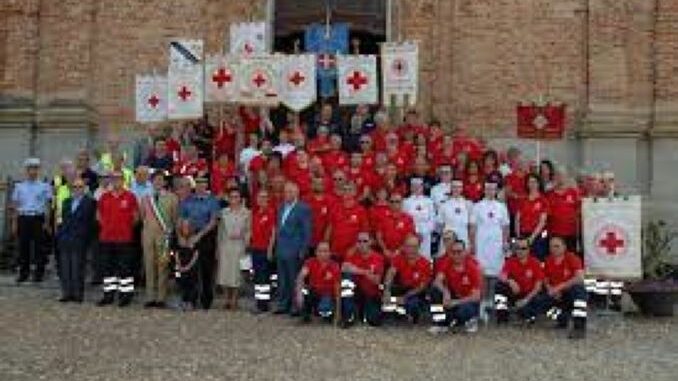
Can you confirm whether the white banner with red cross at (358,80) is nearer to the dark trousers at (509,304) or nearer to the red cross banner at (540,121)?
the red cross banner at (540,121)

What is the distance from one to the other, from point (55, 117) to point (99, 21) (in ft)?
5.98

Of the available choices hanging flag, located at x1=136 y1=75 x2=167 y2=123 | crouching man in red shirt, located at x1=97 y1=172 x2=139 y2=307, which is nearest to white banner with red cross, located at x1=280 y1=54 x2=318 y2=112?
hanging flag, located at x1=136 y1=75 x2=167 y2=123

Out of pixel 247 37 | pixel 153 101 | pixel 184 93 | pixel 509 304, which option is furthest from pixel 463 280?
pixel 247 37

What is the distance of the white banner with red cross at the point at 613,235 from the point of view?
13.9m

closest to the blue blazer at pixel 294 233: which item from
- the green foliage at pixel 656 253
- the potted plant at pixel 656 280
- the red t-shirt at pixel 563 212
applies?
the red t-shirt at pixel 563 212

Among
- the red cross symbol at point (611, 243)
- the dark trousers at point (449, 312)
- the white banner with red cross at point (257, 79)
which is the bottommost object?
the dark trousers at point (449, 312)

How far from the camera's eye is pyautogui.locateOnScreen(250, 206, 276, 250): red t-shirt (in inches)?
538

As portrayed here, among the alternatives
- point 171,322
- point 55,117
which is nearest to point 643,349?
point 171,322

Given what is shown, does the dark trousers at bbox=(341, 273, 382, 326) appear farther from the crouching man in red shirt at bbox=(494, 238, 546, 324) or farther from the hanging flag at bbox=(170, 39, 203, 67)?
the hanging flag at bbox=(170, 39, 203, 67)

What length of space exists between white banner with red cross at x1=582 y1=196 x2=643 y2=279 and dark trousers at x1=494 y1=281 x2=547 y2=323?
3.66ft

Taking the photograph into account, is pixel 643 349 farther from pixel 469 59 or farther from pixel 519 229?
pixel 469 59

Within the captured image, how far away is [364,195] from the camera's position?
14.0 meters

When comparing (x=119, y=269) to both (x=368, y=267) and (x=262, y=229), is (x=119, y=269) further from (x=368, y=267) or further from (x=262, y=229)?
(x=368, y=267)

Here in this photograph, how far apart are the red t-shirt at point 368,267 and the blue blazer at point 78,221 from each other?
3.37 m
